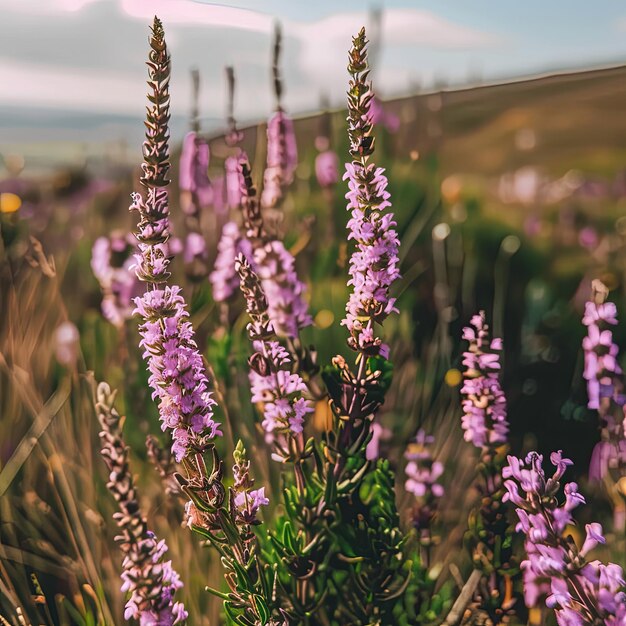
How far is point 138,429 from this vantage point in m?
2.06

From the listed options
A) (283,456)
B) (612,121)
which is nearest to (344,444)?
(283,456)

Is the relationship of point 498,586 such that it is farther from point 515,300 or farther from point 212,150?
point 212,150

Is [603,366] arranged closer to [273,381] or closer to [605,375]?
[605,375]

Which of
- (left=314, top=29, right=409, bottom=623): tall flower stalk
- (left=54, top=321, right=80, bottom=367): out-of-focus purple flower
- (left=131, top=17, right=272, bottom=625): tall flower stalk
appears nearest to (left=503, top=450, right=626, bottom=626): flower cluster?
(left=314, top=29, right=409, bottom=623): tall flower stalk

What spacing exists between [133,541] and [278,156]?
3.46 ft

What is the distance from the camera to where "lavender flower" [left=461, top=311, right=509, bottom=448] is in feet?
4.06

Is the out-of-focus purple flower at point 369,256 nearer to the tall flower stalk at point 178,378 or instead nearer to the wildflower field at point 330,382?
the wildflower field at point 330,382

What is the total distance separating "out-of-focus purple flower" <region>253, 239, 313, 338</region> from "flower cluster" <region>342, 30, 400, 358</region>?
4.5 inches

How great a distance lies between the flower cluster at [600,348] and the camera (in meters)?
1.38

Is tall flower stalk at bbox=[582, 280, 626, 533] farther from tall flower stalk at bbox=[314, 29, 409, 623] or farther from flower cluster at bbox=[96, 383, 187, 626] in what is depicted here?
flower cluster at bbox=[96, 383, 187, 626]

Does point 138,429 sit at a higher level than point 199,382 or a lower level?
lower

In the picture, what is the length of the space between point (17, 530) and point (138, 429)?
38 centimetres

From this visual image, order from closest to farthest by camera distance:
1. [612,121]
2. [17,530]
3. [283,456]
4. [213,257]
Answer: [283,456], [17,530], [213,257], [612,121]

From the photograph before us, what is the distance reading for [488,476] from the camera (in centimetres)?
129
